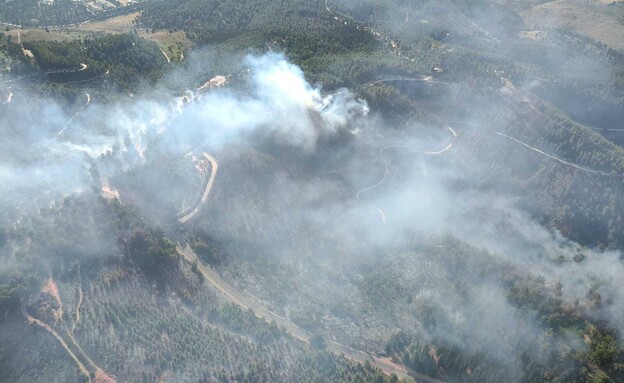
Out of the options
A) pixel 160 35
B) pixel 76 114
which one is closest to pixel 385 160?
pixel 76 114

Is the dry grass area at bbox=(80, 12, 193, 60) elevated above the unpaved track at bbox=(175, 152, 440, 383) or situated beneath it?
elevated above

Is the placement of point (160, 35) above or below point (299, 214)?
above

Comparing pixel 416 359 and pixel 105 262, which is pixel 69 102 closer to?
pixel 105 262

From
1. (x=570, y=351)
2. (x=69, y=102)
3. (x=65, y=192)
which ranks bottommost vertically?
(x=570, y=351)

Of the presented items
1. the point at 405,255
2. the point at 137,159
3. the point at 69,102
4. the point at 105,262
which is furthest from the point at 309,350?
the point at 69,102

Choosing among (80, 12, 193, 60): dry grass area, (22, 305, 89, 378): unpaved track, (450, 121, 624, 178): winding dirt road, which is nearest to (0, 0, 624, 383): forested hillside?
(22, 305, 89, 378): unpaved track

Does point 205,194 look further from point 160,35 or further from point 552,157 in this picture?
point 552,157

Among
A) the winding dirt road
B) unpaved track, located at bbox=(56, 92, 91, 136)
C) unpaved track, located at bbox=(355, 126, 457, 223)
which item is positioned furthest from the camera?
the winding dirt road

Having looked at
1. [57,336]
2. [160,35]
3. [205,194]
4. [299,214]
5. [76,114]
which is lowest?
[57,336]

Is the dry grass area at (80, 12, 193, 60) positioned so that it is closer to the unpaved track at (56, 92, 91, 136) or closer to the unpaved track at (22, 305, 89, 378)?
the unpaved track at (56, 92, 91, 136)
